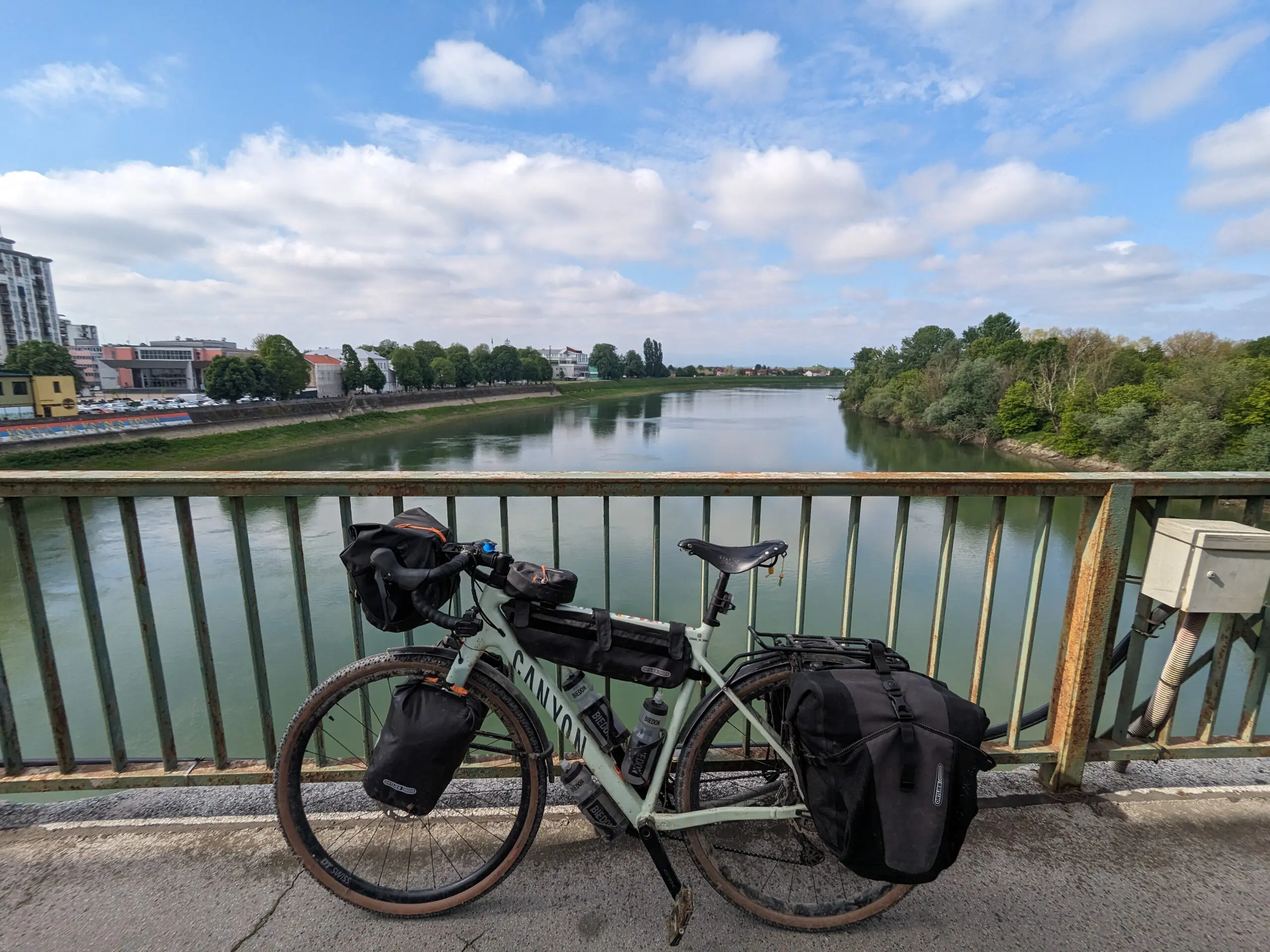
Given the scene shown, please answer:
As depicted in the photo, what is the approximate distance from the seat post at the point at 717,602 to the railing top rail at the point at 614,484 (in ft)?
1.15

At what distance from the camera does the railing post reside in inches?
79.7

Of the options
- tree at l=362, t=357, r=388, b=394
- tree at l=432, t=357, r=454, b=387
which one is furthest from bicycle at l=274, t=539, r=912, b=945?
tree at l=432, t=357, r=454, b=387

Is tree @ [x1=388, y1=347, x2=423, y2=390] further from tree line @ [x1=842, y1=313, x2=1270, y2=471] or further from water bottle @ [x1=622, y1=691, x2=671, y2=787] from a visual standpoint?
water bottle @ [x1=622, y1=691, x2=671, y2=787]

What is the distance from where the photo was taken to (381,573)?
5.04 feet

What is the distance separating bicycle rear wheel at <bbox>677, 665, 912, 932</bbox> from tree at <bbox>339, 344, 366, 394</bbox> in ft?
219

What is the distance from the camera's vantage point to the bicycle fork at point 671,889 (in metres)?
1.59

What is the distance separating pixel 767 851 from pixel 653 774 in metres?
0.49

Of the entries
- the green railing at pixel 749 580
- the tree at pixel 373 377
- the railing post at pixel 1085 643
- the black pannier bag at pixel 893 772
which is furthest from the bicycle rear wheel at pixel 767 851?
the tree at pixel 373 377

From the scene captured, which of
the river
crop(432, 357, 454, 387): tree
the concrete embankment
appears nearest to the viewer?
the river

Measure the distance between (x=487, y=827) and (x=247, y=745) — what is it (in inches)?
273

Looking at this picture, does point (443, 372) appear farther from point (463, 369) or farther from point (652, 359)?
point (652, 359)

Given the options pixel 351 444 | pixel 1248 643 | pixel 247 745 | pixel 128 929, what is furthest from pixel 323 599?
pixel 351 444

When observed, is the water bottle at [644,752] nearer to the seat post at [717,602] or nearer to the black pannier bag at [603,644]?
the black pannier bag at [603,644]

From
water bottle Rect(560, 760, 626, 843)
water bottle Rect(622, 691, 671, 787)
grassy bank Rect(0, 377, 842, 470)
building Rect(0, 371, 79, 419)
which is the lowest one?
grassy bank Rect(0, 377, 842, 470)
